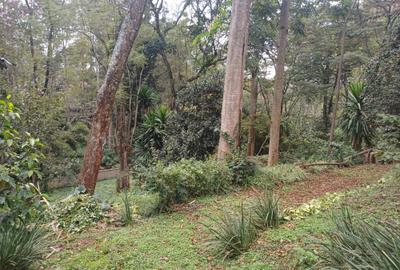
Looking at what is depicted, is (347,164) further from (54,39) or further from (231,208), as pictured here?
(54,39)

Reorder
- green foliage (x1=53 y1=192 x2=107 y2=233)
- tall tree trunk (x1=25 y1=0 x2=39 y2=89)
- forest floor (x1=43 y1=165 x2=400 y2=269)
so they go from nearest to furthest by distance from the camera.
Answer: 1. forest floor (x1=43 y1=165 x2=400 y2=269)
2. green foliage (x1=53 y1=192 x2=107 y2=233)
3. tall tree trunk (x1=25 y1=0 x2=39 y2=89)

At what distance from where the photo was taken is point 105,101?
596cm

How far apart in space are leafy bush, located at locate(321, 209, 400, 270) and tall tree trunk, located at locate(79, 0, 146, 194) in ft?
15.3

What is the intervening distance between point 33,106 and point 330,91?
14.3m

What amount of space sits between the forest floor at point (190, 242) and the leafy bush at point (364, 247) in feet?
0.63

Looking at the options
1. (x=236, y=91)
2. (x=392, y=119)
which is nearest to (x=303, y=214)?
(x=392, y=119)

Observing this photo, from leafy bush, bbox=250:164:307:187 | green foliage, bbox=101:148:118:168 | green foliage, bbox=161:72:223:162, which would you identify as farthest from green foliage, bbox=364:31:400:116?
green foliage, bbox=101:148:118:168

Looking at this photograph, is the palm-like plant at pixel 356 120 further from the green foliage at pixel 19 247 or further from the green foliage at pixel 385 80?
the green foliage at pixel 19 247

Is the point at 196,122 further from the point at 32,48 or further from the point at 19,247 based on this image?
the point at 32,48

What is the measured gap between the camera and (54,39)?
1323cm

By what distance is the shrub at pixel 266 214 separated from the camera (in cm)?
347

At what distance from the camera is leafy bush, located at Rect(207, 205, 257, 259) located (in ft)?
9.95

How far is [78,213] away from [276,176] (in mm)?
4136

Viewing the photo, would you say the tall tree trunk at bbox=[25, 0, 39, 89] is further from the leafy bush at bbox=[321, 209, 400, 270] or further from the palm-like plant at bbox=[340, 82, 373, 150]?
the leafy bush at bbox=[321, 209, 400, 270]
